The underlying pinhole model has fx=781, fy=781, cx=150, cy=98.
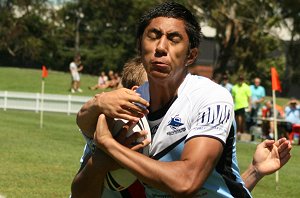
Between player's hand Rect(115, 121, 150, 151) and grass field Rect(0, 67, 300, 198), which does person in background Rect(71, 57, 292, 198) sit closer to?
player's hand Rect(115, 121, 150, 151)

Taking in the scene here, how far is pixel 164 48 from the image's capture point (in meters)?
3.59

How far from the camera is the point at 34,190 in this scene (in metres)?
11.5

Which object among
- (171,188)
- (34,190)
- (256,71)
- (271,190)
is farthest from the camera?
(256,71)

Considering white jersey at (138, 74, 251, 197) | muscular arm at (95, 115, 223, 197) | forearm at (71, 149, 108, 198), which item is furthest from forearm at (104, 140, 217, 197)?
forearm at (71, 149, 108, 198)

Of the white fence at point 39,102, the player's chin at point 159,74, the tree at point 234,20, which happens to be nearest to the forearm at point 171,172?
the player's chin at point 159,74

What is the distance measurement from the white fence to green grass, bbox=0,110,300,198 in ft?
45.2

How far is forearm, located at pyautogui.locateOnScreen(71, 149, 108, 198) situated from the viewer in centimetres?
377

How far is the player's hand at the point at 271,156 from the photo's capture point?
14.1ft

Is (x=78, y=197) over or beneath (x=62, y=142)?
over

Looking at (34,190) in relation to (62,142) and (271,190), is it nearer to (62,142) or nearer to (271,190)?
(271,190)

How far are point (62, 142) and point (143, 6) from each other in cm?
2958

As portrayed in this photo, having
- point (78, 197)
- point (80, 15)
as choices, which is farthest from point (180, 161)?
point (80, 15)

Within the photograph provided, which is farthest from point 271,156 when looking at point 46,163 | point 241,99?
point 241,99

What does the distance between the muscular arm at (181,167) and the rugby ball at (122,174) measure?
0.21 meters
